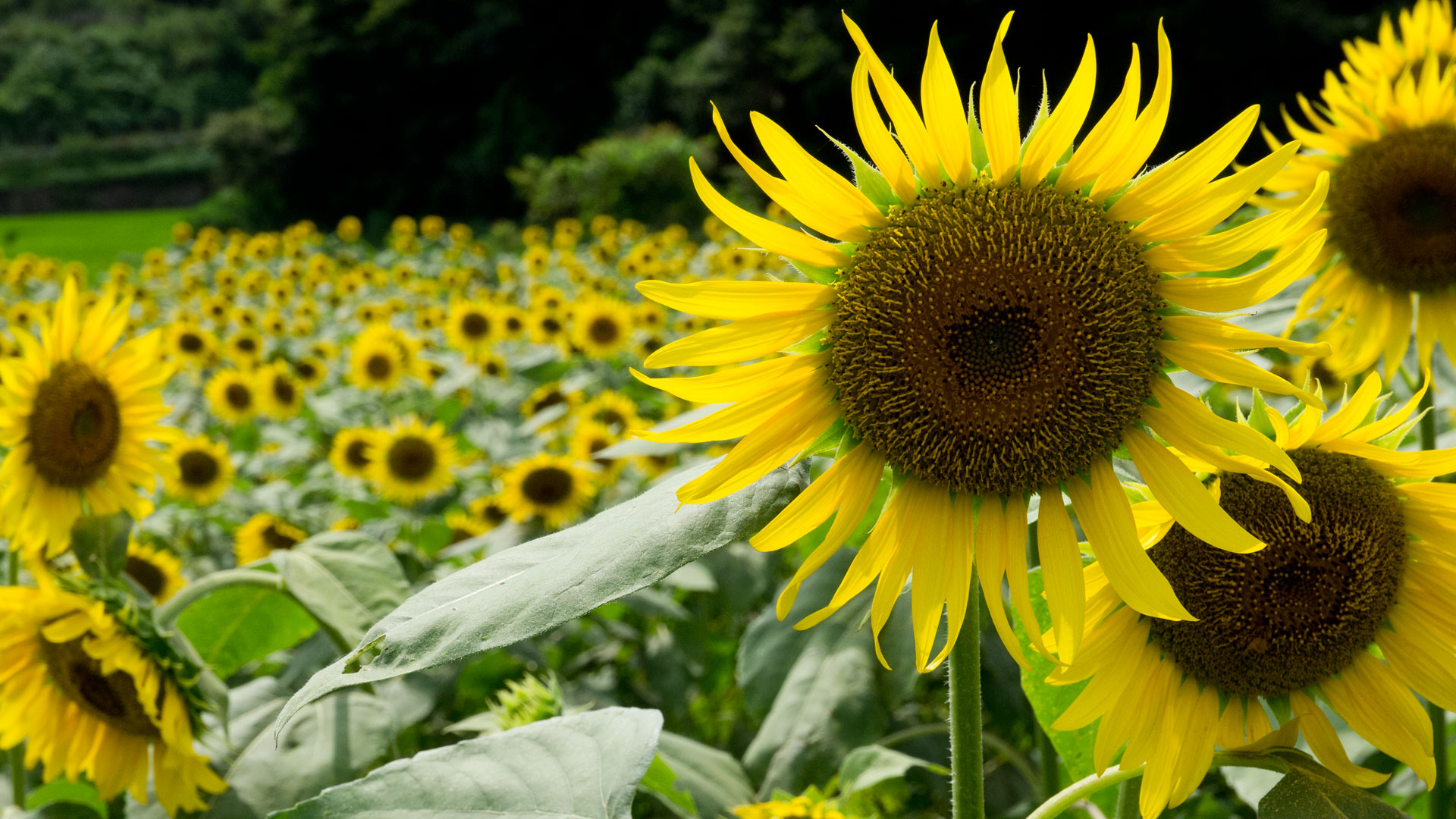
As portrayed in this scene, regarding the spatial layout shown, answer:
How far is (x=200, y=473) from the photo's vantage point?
408 cm

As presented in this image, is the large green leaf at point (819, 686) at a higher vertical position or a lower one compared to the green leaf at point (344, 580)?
lower

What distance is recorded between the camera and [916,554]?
0.88 meters

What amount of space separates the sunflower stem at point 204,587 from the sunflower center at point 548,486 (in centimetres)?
172

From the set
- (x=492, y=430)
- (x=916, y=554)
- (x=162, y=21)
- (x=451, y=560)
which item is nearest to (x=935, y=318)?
(x=916, y=554)

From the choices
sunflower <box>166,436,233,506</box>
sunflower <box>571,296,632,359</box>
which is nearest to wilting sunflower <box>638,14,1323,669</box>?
sunflower <box>166,436,233,506</box>

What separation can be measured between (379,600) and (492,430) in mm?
3037

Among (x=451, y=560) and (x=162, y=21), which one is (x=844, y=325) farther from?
(x=162, y=21)

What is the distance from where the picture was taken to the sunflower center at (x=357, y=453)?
13.7 feet

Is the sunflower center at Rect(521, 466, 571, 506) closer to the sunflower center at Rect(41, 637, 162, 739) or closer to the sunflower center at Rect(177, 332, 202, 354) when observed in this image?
the sunflower center at Rect(41, 637, 162, 739)

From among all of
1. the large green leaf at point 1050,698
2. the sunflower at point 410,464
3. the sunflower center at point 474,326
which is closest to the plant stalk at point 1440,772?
the large green leaf at point 1050,698

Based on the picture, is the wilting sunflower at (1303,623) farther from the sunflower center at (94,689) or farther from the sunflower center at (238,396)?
the sunflower center at (238,396)

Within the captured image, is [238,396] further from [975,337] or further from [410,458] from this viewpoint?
[975,337]

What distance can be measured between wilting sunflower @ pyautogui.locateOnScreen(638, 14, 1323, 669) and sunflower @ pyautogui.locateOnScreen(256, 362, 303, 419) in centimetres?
491

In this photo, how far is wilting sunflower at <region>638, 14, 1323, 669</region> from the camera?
81 cm
